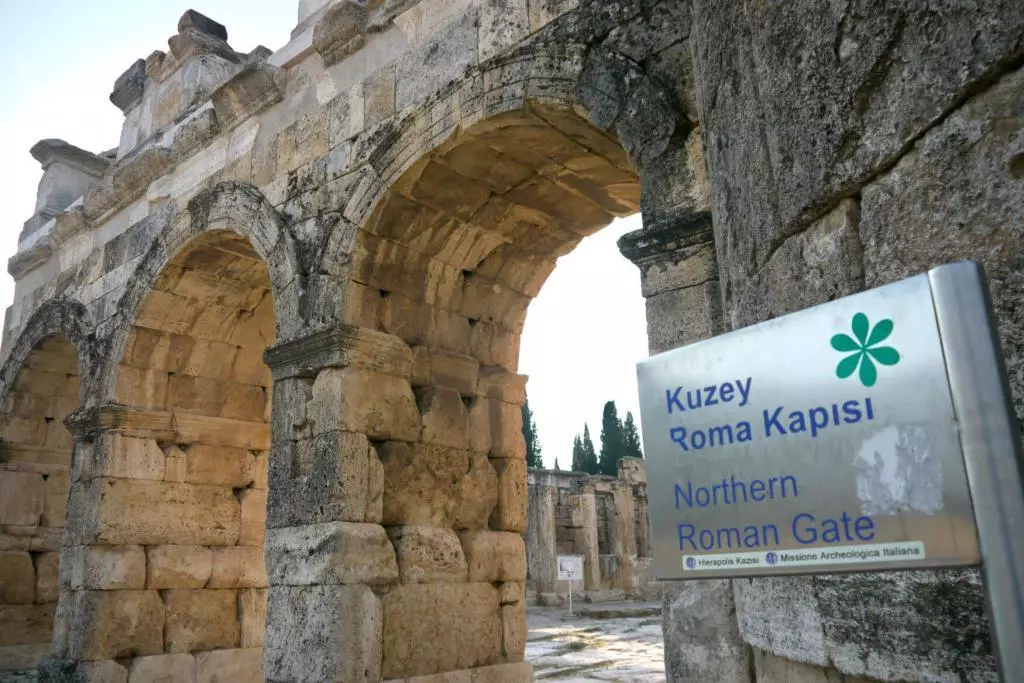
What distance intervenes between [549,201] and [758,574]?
13.4ft

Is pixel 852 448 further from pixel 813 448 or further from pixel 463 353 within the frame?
pixel 463 353

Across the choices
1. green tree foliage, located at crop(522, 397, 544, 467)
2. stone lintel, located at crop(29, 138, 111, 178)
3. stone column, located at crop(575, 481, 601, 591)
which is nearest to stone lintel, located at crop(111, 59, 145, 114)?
stone lintel, located at crop(29, 138, 111, 178)

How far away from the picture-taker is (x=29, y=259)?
28.2 ft

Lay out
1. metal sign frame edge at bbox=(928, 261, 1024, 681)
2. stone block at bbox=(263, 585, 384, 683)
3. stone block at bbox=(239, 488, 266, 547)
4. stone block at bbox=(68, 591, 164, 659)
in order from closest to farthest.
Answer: metal sign frame edge at bbox=(928, 261, 1024, 681) → stone block at bbox=(263, 585, 384, 683) → stone block at bbox=(68, 591, 164, 659) → stone block at bbox=(239, 488, 266, 547)

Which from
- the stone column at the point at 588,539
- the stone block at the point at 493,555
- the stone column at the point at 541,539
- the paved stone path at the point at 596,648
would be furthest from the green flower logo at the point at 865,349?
the stone column at the point at 588,539

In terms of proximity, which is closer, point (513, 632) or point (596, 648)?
point (513, 632)

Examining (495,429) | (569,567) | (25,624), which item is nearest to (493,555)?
(495,429)

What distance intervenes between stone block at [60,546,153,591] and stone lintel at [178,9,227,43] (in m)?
4.32

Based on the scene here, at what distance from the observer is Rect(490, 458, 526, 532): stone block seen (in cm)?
514

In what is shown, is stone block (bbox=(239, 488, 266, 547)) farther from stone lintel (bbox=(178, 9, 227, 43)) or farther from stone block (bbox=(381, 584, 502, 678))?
stone lintel (bbox=(178, 9, 227, 43))

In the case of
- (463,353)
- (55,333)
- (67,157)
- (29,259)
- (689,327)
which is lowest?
(689,327)

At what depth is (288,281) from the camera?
5000 millimetres

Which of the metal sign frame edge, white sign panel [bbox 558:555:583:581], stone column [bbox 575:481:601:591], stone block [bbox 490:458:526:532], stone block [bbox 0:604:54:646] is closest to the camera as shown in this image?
the metal sign frame edge

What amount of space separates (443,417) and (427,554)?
0.84 meters
